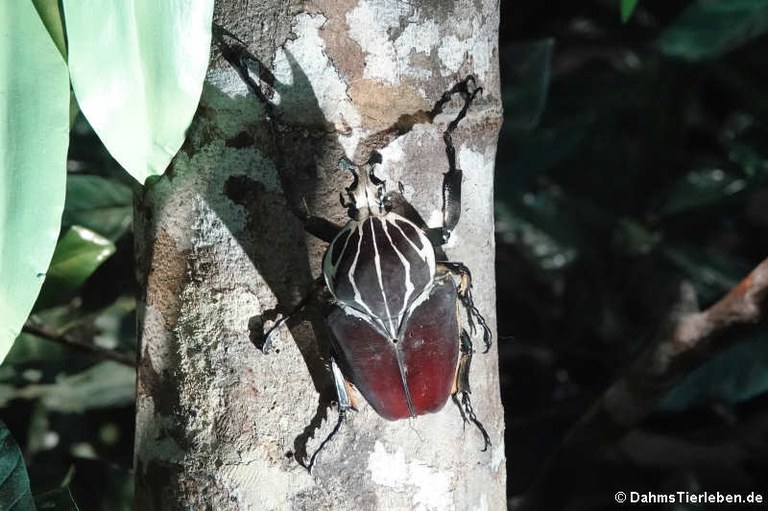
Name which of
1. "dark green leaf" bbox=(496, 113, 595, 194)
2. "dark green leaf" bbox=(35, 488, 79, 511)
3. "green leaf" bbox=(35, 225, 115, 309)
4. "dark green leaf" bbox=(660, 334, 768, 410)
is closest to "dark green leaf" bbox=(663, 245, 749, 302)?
"dark green leaf" bbox=(660, 334, 768, 410)

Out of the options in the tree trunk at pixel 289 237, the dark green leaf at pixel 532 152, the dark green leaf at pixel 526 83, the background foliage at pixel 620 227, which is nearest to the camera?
the tree trunk at pixel 289 237

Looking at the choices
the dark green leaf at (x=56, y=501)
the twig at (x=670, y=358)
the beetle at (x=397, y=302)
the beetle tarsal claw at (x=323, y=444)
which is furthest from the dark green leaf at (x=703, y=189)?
the dark green leaf at (x=56, y=501)

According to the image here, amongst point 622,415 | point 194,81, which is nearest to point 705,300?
point 622,415

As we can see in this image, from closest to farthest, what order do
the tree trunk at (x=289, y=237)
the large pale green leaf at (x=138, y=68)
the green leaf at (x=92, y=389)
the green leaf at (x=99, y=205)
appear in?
the large pale green leaf at (x=138, y=68)
the tree trunk at (x=289, y=237)
the green leaf at (x=99, y=205)
the green leaf at (x=92, y=389)

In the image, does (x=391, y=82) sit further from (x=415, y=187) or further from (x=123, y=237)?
(x=123, y=237)

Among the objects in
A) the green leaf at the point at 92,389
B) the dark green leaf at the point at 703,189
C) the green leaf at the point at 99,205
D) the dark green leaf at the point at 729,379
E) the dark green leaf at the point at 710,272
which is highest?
A: the dark green leaf at the point at 703,189

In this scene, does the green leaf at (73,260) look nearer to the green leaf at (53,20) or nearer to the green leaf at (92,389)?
the green leaf at (92,389)

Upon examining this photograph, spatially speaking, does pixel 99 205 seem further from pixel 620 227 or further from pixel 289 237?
pixel 620 227
